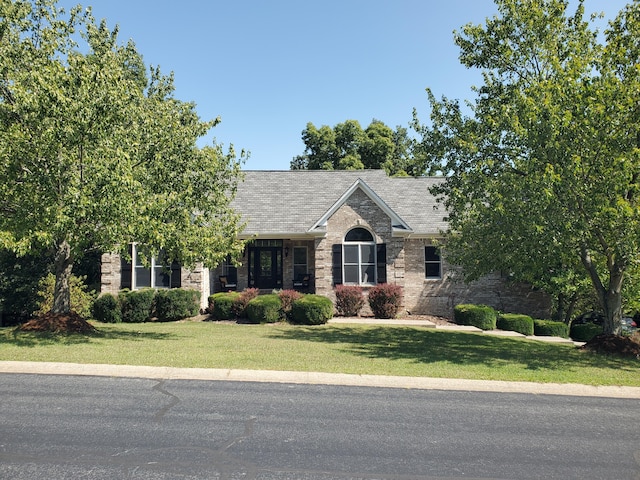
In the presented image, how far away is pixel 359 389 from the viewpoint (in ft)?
29.0

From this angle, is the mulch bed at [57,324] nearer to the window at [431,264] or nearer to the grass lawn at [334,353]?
the grass lawn at [334,353]

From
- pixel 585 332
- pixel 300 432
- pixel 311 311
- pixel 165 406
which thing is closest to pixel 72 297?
pixel 311 311

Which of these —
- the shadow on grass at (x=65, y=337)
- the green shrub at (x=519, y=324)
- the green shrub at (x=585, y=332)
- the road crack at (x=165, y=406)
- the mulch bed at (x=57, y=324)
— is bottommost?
the green shrub at (x=585, y=332)

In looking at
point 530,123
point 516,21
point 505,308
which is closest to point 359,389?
point 530,123

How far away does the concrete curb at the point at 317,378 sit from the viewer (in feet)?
30.1

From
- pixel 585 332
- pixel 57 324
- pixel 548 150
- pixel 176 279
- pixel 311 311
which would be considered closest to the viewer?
pixel 548 150

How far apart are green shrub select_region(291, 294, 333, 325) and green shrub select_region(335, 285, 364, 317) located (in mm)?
2121

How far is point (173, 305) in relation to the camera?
64.5ft

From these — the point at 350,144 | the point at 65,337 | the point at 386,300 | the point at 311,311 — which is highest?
the point at 350,144

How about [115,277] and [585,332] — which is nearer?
[585,332]

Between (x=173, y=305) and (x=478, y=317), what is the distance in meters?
12.7

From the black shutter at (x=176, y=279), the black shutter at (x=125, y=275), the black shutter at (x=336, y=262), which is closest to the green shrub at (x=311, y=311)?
the black shutter at (x=336, y=262)

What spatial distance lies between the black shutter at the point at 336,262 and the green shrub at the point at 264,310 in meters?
3.67

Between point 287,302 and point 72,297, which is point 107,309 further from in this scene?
point 287,302
